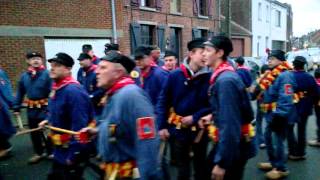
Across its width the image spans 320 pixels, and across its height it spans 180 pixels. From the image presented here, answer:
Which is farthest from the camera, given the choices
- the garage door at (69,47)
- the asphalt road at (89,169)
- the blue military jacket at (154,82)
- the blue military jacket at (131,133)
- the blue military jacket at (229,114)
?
the garage door at (69,47)

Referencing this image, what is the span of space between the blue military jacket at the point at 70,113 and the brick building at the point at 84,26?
28.7ft

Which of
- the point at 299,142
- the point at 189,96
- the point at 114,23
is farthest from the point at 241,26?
the point at 189,96

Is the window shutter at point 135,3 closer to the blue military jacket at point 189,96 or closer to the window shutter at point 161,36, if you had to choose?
the window shutter at point 161,36

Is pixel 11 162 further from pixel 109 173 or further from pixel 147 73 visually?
pixel 109 173

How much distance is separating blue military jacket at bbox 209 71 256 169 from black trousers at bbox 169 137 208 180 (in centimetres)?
125

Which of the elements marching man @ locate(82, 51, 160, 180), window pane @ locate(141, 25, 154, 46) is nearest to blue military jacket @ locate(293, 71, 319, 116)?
marching man @ locate(82, 51, 160, 180)

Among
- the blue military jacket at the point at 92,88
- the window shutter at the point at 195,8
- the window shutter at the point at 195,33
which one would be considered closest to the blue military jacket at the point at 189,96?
the blue military jacket at the point at 92,88

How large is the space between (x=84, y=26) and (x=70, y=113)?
11.1m

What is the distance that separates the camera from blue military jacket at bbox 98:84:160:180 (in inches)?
99.3

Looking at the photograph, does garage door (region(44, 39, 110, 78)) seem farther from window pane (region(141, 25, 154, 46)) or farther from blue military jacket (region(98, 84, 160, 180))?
blue military jacket (region(98, 84, 160, 180))

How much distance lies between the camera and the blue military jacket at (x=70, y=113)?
357 centimetres

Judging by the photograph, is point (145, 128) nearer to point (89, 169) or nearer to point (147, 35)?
point (89, 169)

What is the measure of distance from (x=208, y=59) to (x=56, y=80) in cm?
166

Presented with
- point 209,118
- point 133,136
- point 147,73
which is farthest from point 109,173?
point 147,73
